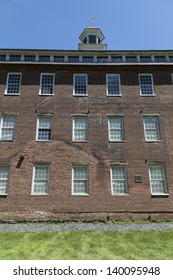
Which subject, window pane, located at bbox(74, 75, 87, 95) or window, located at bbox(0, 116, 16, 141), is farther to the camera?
window pane, located at bbox(74, 75, 87, 95)

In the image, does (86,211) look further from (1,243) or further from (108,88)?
(108,88)

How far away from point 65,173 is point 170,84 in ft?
36.6

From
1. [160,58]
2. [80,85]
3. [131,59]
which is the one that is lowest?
[80,85]

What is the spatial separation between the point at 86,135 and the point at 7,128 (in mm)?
5923

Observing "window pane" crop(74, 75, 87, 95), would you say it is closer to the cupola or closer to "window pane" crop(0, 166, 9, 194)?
"window pane" crop(0, 166, 9, 194)

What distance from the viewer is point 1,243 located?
39.9 ft

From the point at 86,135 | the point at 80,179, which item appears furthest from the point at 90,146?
the point at 80,179

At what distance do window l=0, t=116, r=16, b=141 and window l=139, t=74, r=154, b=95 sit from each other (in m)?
10.4

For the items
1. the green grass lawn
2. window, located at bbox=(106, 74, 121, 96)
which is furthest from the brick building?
the green grass lawn

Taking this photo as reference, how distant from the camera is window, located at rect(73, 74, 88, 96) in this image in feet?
66.6

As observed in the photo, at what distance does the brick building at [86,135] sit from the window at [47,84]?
0.08 meters

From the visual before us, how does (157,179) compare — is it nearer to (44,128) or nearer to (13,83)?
(44,128)

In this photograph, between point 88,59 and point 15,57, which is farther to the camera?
point 88,59

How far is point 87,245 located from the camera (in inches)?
471
